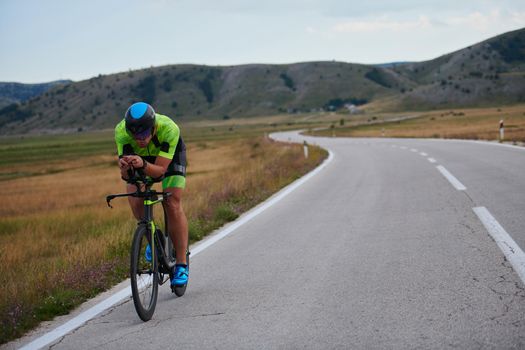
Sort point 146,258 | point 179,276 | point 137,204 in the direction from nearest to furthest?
point 146,258 → point 137,204 → point 179,276

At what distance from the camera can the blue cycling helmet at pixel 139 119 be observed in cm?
477

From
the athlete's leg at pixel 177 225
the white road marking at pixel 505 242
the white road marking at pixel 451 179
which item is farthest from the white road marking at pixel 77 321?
the white road marking at pixel 451 179

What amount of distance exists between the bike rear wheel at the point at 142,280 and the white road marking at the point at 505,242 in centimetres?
317

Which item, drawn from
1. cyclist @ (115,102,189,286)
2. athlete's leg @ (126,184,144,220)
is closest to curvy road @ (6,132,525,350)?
cyclist @ (115,102,189,286)

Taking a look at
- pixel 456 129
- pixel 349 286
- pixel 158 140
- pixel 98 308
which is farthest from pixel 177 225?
pixel 456 129

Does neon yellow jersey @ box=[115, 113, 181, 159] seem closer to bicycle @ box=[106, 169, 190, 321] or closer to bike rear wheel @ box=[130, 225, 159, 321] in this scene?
bicycle @ box=[106, 169, 190, 321]

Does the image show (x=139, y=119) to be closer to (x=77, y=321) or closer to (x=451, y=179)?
(x=77, y=321)

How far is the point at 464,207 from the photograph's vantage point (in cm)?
953

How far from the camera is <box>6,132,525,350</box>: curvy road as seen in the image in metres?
4.16

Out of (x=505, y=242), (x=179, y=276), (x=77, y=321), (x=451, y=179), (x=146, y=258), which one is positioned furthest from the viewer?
(x=451, y=179)

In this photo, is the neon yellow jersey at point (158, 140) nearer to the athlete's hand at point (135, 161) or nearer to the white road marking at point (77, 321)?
the athlete's hand at point (135, 161)

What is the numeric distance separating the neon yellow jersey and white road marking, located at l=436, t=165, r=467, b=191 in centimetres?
800

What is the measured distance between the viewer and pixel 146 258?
5.18 meters

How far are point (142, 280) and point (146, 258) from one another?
27cm
